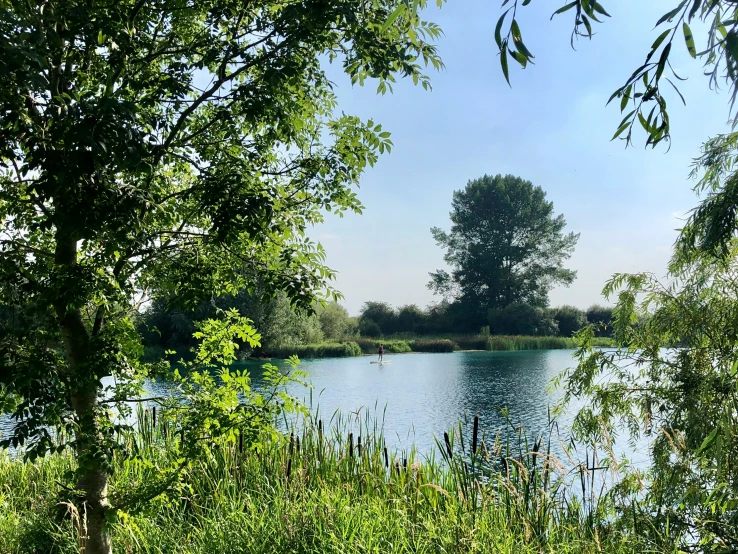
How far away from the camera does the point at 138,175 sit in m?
2.37

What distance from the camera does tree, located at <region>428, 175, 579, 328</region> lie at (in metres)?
48.6

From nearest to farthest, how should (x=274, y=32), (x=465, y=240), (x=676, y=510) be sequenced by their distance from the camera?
(x=274, y=32), (x=676, y=510), (x=465, y=240)

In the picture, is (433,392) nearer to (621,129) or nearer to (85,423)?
(85,423)

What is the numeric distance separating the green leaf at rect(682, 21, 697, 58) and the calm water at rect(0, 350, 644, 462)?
5.09 meters

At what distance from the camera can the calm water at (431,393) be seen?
10250mm

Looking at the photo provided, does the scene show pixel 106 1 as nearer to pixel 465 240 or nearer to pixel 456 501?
pixel 456 501

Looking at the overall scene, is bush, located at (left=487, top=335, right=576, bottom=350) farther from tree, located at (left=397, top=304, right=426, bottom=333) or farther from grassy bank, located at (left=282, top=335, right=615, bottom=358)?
tree, located at (left=397, top=304, right=426, bottom=333)

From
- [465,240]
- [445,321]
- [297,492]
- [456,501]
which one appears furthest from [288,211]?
[465,240]

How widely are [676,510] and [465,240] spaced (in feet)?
160

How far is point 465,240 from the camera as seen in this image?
171 feet

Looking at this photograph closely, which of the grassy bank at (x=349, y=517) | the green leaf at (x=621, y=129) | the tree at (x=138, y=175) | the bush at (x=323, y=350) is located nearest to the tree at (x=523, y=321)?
the bush at (x=323, y=350)

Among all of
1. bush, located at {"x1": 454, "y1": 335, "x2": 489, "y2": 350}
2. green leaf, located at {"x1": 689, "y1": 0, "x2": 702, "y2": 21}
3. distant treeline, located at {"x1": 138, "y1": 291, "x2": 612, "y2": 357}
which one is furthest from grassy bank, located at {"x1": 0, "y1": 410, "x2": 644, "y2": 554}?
bush, located at {"x1": 454, "y1": 335, "x2": 489, "y2": 350}

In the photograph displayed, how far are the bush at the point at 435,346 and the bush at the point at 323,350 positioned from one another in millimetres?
5568

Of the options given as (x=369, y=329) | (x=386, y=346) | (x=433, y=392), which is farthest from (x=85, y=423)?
(x=369, y=329)
